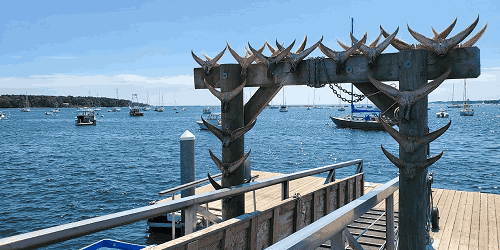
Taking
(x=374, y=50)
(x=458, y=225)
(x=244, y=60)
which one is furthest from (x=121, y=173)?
(x=374, y=50)

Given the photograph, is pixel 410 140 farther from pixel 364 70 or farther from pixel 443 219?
pixel 443 219

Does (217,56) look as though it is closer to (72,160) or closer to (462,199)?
(462,199)

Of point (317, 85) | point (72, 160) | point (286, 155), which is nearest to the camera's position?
point (317, 85)

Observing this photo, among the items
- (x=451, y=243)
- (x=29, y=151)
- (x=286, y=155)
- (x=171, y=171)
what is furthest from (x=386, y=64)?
(x=29, y=151)

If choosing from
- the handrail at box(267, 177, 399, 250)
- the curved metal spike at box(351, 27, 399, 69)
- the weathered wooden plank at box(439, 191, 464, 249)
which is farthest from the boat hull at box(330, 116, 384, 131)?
the handrail at box(267, 177, 399, 250)

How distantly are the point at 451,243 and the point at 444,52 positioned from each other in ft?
15.0

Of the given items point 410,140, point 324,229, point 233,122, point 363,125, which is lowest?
point 363,125

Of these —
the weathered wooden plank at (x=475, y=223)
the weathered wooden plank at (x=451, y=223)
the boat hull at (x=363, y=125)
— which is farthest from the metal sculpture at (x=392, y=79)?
the boat hull at (x=363, y=125)

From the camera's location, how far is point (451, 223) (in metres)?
7.89

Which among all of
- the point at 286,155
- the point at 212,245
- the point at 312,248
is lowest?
the point at 286,155

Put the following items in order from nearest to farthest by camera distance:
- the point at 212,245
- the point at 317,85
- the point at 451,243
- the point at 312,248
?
the point at 312,248 < the point at 212,245 < the point at 317,85 < the point at 451,243

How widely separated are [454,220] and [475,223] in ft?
1.31

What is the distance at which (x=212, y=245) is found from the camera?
3.36 meters

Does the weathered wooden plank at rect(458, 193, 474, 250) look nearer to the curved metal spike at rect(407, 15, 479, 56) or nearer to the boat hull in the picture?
the curved metal spike at rect(407, 15, 479, 56)
